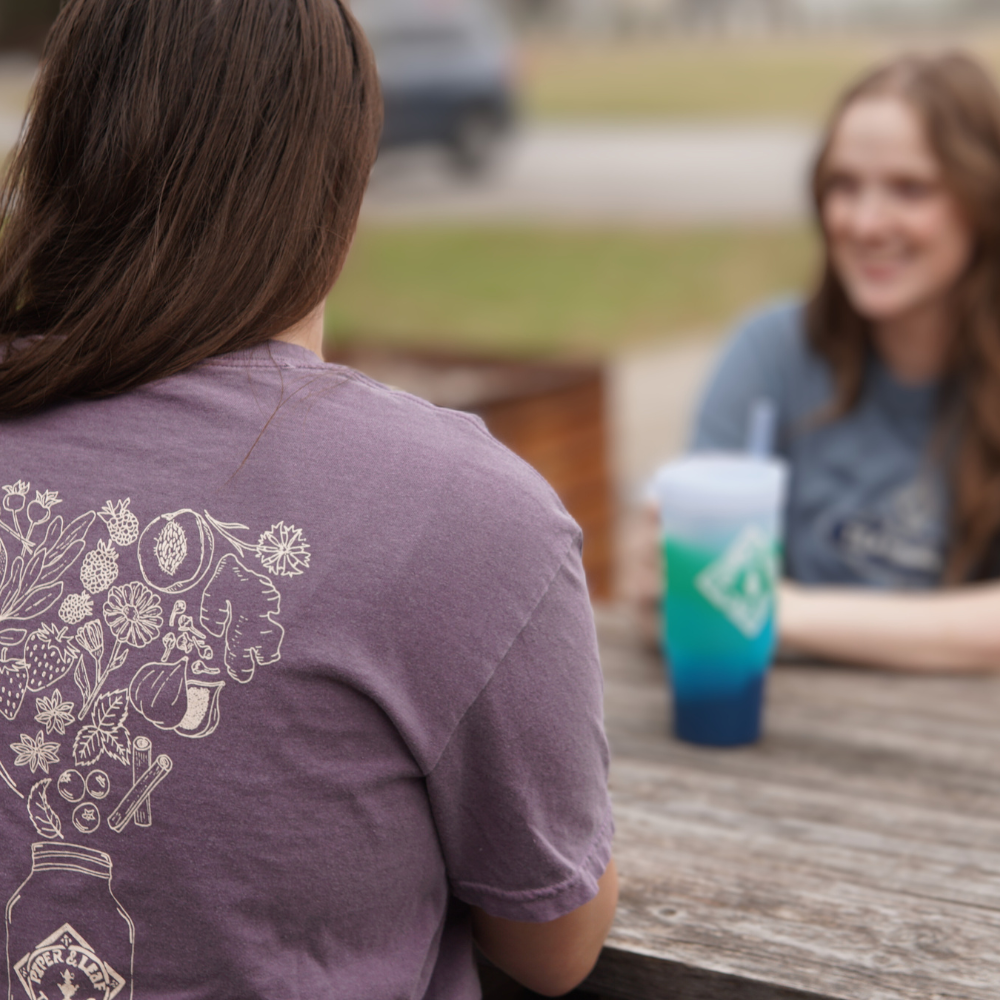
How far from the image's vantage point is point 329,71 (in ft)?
2.92

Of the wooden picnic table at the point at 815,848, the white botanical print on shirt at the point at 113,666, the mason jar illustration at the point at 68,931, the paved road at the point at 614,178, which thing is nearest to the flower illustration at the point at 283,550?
the white botanical print on shirt at the point at 113,666

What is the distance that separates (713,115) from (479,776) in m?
13.3

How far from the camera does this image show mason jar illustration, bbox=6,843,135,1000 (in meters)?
0.83

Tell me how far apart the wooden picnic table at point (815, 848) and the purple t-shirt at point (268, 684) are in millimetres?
222

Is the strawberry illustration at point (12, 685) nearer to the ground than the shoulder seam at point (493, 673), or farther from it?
nearer to the ground

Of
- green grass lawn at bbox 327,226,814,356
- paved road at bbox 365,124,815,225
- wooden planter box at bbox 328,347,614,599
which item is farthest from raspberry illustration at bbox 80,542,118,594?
→ paved road at bbox 365,124,815,225

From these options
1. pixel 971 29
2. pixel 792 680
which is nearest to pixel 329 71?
pixel 792 680

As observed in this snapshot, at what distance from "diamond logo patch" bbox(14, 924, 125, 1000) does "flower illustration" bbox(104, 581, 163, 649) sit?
0.63 feet

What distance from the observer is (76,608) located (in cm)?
85

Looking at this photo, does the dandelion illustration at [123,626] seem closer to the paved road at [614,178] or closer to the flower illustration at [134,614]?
the flower illustration at [134,614]

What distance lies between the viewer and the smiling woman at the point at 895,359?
1.88m

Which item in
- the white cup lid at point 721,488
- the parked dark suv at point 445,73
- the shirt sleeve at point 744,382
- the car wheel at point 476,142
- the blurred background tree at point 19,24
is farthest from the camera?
the car wheel at point 476,142

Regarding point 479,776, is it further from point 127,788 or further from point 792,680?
point 792,680

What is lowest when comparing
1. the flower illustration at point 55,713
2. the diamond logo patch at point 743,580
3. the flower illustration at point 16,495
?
the diamond logo patch at point 743,580
